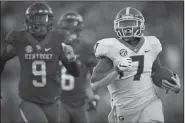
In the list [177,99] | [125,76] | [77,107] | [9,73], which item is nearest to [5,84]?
[9,73]

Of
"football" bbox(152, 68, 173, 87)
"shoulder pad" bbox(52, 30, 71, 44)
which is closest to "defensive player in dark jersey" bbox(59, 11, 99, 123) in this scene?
"shoulder pad" bbox(52, 30, 71, 44)

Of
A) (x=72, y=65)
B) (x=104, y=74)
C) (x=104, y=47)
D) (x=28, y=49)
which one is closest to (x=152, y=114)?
(x=104, y=74)

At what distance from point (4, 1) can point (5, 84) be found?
65 cm

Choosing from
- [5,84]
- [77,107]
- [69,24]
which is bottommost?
[77,107]

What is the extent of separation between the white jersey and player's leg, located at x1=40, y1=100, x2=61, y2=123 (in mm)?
706

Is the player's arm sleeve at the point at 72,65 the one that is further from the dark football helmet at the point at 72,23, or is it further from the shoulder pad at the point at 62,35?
the dark football helmet at the point at 72,23

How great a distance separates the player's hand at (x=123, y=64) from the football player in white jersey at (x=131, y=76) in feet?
0.15

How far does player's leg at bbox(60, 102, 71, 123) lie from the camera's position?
10.1ft

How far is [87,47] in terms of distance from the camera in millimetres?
3125

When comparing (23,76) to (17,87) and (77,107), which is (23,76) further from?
(77,107)

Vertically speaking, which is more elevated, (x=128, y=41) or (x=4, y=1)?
(x=4, y=1)

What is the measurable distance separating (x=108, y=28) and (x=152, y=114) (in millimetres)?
907

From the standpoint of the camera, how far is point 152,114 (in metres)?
2.30

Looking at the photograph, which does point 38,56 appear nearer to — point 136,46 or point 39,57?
point 39,57
